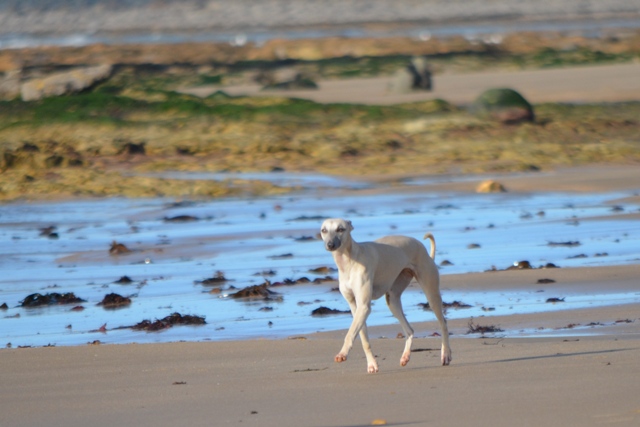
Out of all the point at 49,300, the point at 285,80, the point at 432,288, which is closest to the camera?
the point at 432,288

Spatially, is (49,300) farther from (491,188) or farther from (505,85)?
(505,85)

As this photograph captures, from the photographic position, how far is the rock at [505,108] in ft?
83.8

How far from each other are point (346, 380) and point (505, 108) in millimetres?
19241

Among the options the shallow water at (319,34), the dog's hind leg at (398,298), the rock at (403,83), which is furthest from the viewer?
the shallow water at (319,34)

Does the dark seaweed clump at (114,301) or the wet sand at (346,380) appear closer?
the wet sand at (346,380)

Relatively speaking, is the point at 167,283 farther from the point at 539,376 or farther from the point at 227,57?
the point at 227,57

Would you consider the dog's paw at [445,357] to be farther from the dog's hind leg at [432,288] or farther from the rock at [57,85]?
the rock at [57,85]

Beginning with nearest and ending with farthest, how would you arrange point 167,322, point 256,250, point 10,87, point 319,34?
point 167,322
point 256,250
point 10,87
point 319,34

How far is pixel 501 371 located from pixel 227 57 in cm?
6053

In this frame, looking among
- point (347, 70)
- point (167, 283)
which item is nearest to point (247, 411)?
point (167, 283)

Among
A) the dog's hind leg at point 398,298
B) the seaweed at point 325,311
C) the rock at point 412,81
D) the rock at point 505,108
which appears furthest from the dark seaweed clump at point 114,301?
the rock at point 412,81

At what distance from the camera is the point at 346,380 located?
279 inches

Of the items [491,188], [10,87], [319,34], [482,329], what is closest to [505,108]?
[491,188]

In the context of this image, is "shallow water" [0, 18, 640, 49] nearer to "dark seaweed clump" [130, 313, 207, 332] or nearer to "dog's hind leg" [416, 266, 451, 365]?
"dark seaweed clump" [130, 313, 207, 332]
